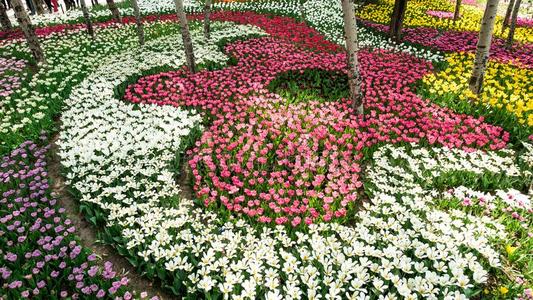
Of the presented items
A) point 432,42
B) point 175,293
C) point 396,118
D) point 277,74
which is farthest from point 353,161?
point 432,42

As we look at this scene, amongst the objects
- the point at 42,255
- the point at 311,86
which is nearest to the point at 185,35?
the point at 311,86

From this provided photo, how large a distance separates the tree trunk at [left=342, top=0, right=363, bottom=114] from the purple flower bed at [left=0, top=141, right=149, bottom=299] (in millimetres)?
5941

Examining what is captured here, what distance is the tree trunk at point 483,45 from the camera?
27.0 ft

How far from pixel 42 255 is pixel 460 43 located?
15718mm

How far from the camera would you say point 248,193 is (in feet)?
17.9

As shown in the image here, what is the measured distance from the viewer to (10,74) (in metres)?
10.9

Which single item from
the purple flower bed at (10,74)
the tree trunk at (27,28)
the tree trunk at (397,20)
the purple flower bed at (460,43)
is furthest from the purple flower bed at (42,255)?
the tree trunk at (397,20)

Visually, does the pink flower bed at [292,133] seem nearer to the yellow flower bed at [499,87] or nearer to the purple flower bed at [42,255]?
the yellow flower bed at [499,87]

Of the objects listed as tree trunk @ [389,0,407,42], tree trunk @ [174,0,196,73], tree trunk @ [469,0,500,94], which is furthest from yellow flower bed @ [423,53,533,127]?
tree trunk @ [174,0,196,73]

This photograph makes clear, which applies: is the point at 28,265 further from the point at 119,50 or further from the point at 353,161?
the point at 119,50

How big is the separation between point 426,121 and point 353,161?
2121 mm

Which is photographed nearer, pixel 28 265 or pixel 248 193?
pixel 28 265

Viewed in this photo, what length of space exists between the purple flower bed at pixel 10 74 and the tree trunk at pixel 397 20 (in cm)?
1383

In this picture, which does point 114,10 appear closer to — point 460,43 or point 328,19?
point 328,19
